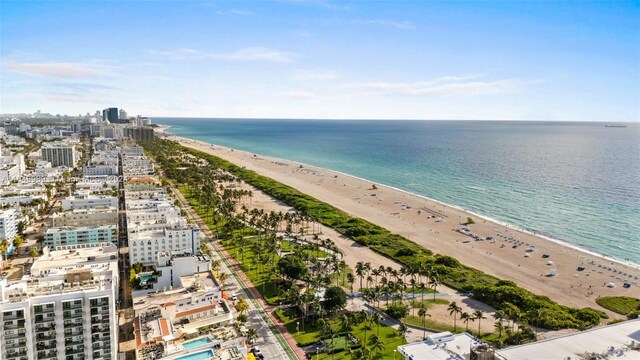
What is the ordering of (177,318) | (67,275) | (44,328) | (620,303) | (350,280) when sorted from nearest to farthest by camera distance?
(44,328) < (67,275) < (177,318) < (620,303) < (350,280)

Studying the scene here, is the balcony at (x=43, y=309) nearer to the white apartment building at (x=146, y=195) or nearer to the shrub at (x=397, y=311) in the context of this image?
the shrub at (x=397, y=311)

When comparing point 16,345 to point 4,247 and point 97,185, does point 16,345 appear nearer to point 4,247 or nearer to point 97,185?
point 4,247

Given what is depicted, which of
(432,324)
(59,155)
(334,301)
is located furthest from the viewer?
(59,155)

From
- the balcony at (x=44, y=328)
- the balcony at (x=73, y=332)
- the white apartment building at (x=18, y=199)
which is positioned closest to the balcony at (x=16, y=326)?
the balcony at (x=44, y=328)

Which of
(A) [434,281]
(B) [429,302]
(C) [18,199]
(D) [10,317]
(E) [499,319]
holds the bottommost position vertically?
(B) [429,302]

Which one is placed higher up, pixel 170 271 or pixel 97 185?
pixel 97 185

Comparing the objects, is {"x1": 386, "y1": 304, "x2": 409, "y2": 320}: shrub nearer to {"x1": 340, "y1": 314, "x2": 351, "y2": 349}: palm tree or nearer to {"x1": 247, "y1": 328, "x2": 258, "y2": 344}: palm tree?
{"x1": 340, "y1": 314, "x2": 351, "y2": 349}: palm tree

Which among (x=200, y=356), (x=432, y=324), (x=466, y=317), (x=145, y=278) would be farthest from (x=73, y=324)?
(x=466, y=317)
